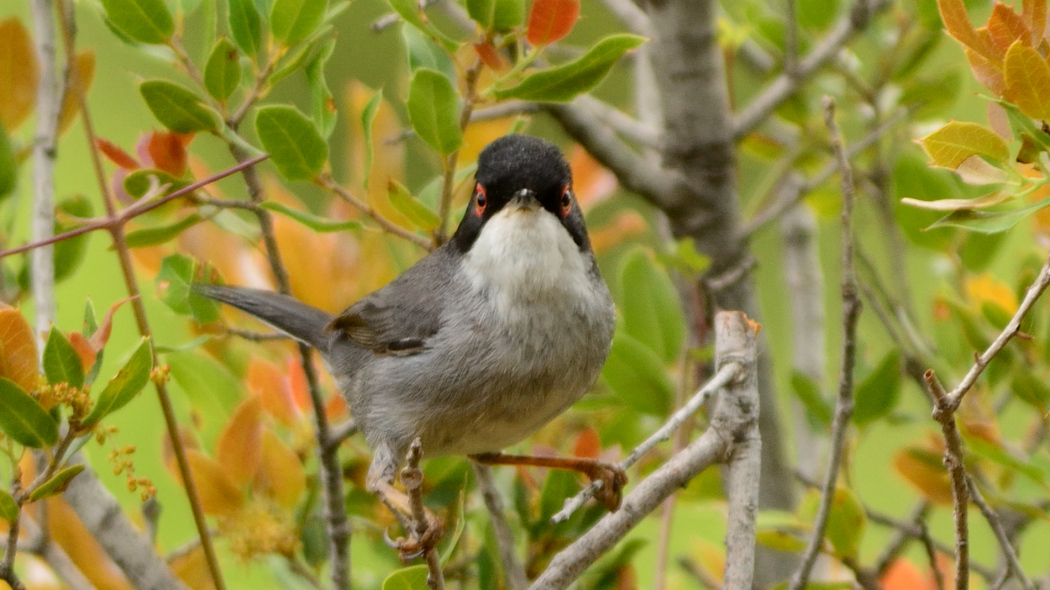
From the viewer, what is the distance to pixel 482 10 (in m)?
1.96

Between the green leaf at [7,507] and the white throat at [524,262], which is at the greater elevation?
the white throat at [524,262]

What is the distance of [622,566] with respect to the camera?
239cm

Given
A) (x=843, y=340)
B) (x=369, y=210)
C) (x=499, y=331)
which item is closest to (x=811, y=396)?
(x=843, y=340)

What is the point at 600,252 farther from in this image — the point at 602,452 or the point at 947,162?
the point at 947,162

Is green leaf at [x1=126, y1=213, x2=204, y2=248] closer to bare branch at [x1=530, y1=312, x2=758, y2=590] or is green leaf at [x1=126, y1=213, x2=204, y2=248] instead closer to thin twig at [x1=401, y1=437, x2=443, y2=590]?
thin twig at [x1=401, y1=437, x2=443, y2=590]

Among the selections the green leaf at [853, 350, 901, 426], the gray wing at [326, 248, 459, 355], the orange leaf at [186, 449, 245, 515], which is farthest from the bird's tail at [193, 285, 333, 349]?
the green leaf at [853, 350, 901, 426]

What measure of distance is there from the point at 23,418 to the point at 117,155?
0.69 meters

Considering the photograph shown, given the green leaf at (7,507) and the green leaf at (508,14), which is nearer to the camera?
the green leaf at (7,507)

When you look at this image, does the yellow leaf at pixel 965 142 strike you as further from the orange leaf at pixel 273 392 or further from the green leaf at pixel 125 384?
the orange leaf at pixel 273 392

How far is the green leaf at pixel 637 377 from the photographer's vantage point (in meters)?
2.61

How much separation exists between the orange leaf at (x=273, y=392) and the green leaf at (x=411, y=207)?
0.57 m

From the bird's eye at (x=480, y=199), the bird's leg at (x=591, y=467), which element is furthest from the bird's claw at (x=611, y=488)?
the bird's eye at (x=480, y=199)

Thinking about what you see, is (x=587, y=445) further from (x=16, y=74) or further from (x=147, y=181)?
(x=16, y=74)

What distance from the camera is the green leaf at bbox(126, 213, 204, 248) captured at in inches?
86.8
